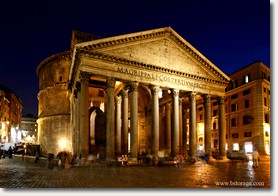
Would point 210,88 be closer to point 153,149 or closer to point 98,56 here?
point 153,149

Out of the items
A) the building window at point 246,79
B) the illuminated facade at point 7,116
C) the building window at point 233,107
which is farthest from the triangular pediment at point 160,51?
the illuminated facade at point 7,116

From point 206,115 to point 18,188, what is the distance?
2264 centimetres

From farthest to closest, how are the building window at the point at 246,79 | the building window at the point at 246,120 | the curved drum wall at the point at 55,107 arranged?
the building window at the point at 246,79 < the curved drum wall at the point at 55,107 < the building window at the point at 246,120

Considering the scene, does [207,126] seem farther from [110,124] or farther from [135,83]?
[110,124]

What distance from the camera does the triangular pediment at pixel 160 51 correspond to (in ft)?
78.7

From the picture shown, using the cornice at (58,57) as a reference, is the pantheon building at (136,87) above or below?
below

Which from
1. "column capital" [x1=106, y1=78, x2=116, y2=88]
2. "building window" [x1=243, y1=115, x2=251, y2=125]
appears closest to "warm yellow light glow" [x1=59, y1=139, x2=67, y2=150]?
"column capital" [x1=106, y1=78, x2=116, y2=88]

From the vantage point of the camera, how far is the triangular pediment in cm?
2400

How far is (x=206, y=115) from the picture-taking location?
30.1 meters

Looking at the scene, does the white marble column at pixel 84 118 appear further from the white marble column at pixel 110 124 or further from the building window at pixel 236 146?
the building window at pixel 236 146

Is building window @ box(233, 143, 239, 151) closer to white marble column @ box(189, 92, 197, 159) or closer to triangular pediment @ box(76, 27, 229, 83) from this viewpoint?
triangular pediment @ box(76, 27, 229, 83)

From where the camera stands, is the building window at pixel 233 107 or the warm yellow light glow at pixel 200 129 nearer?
the building window at pixel 233 107

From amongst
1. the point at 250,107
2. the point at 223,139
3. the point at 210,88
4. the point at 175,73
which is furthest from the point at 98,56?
the point at 250,107

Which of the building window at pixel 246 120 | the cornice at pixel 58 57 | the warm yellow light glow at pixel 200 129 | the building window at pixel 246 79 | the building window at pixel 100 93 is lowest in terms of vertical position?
the warm yellow light glow at pixel 200 129
